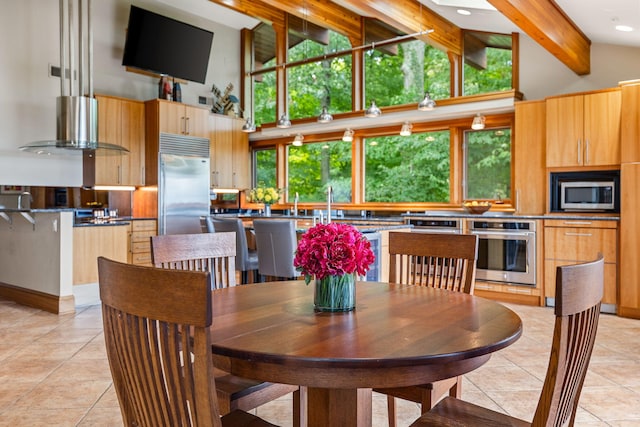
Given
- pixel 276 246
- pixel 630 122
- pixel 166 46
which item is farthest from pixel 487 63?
pixel 166 46

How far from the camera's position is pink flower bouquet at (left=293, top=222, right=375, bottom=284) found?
146 centimetres

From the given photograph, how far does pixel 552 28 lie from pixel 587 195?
1.73m

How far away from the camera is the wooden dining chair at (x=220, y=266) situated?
1629 mm

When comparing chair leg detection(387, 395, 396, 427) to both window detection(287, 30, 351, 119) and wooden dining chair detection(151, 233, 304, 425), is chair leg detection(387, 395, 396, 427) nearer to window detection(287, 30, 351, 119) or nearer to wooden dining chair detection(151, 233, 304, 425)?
wooden dining chair detection(151, 233, 304, 425)

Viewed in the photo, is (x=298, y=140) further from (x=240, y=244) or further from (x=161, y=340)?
(x=161, y=340)

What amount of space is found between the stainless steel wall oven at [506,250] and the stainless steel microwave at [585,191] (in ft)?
1.36

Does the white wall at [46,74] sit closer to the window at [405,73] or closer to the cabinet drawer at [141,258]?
the window at [405,73]

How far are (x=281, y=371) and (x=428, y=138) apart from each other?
6003 mm

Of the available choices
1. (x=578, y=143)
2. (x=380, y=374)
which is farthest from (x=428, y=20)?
(x=380, y=374)

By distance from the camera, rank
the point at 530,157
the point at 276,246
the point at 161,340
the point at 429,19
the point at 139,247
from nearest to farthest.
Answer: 1. the point at 161,340
2. the point at 276,246
3. the point at 530,157
4. the point at 429,19
5. the point at 139,247

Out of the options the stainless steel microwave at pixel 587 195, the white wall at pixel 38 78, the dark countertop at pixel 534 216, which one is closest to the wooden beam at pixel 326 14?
the white wall at pixel 38 78

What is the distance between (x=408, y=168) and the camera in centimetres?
692

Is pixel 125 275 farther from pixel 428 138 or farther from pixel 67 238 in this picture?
pixel 428 138

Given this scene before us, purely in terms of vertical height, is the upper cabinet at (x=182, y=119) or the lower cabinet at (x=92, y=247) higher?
the upper cabinet at (x=182, y=119)
